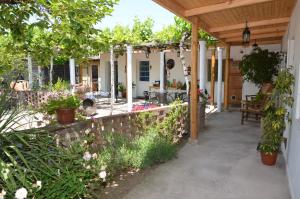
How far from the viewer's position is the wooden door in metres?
10.8

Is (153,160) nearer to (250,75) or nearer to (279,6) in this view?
(279,6)

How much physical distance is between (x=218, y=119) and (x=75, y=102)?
5648mm

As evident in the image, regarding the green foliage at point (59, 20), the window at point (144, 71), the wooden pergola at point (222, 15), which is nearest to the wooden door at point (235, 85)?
the wooden pergola at point (222, 15)

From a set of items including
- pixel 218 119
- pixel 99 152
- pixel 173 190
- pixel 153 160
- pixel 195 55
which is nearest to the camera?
pixel 173 190

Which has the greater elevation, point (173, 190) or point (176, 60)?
point (176, 60)

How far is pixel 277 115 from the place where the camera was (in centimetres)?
424

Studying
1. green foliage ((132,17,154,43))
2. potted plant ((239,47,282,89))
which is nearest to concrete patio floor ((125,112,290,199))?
potted plant ((239,47,282,89))

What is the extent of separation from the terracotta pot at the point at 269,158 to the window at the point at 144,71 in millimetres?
9494

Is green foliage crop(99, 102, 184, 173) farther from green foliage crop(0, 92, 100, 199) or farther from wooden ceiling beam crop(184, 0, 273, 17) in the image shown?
wooden ceiling beam crop(184, 0, 273, 17)

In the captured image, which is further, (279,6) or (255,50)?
(255,50)

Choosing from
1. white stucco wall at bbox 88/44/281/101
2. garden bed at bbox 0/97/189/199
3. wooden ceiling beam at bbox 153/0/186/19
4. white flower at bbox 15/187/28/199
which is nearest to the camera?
white flower at bbox 15/187/28/199

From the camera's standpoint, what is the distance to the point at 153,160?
4.25 meters

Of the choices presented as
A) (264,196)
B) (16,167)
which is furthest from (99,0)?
(264,196)

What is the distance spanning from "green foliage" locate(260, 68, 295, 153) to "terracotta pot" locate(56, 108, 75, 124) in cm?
307
